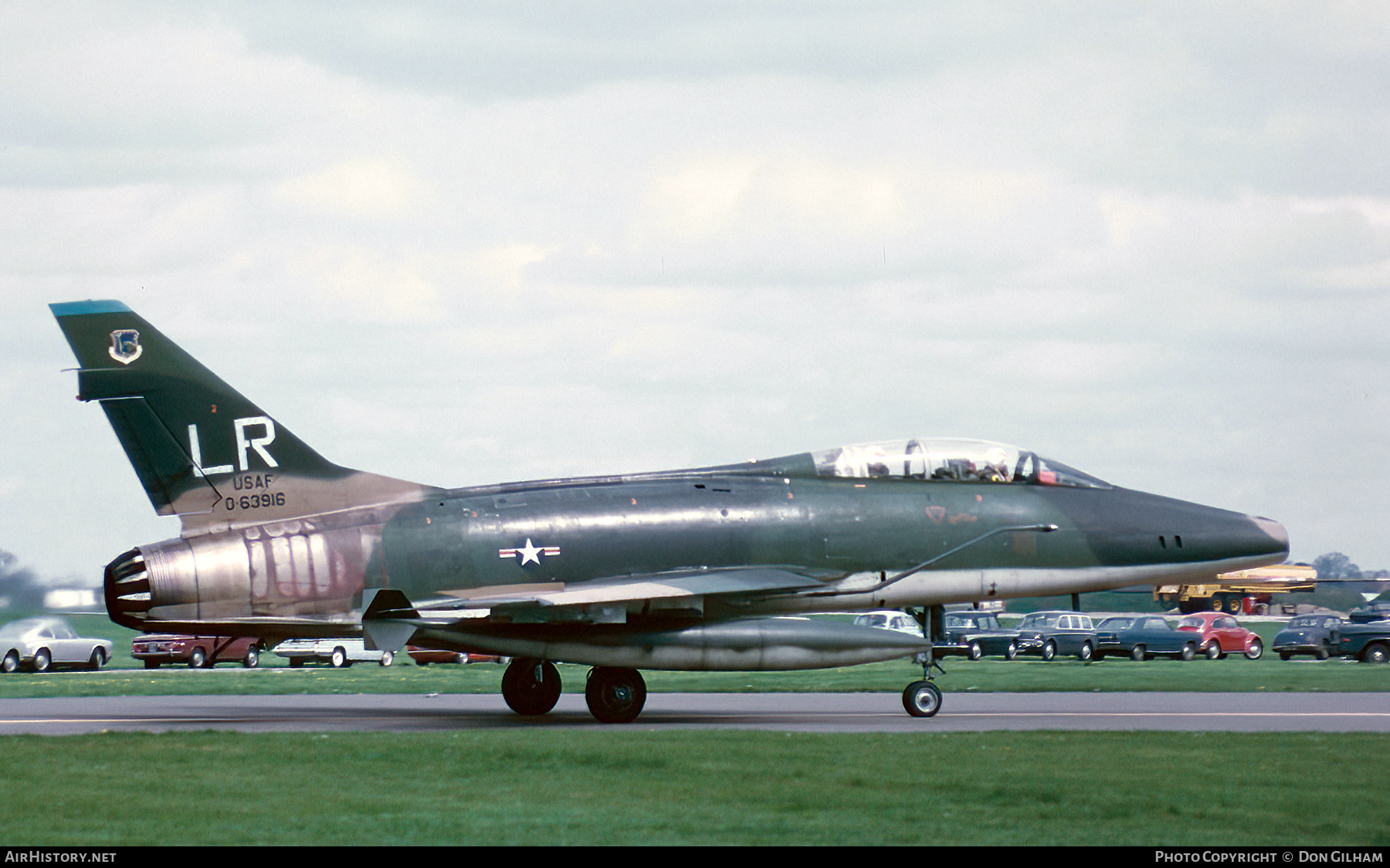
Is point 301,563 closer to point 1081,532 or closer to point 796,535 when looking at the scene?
point 796,535

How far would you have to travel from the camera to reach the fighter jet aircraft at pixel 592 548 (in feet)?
64.1

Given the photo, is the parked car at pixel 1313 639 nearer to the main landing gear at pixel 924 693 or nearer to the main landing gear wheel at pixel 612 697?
the main landing gear at pixel 924 693

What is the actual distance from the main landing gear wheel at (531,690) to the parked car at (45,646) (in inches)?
866

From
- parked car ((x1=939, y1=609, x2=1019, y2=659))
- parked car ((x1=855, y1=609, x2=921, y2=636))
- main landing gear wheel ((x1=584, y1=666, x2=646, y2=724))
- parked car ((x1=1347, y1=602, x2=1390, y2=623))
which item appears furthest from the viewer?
parked car ((x1=939, y1=609, x2=1019, y2=659))

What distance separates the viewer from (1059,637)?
44.7 m

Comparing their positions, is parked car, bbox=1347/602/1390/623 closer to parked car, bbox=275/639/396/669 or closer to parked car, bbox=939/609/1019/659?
parked car, bbox=939/609/1019/659

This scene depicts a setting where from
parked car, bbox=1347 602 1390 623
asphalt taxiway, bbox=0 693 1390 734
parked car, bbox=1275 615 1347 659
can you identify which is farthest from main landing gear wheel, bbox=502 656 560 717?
parked car, bbox=1347 602 1390 623

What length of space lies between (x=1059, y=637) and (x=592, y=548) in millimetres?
27554

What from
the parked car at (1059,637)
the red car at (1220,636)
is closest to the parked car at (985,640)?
the parked car at (1059,637)

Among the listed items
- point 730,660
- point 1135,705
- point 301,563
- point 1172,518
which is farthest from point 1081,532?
point 301,563

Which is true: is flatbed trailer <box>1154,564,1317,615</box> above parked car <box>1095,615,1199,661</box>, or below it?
above

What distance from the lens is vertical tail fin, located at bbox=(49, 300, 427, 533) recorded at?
20.0m

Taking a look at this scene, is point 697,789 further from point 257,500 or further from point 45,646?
point 45,646

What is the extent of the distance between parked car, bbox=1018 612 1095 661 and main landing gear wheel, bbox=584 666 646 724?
85.4ft
